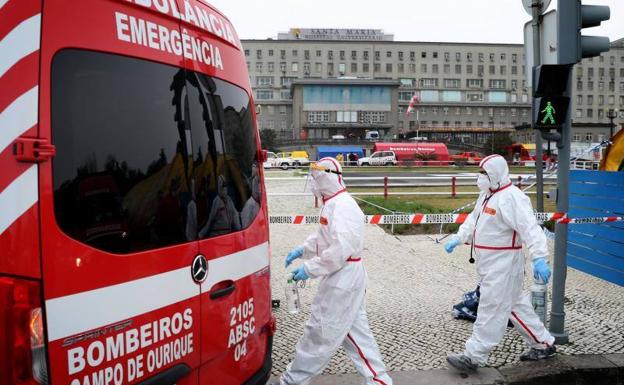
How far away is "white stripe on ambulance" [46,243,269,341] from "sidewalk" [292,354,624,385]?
6.35 feet

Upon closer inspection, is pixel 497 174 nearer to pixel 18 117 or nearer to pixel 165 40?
pixel 165 40

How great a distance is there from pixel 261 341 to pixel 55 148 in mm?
1788

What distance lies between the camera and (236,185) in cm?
292

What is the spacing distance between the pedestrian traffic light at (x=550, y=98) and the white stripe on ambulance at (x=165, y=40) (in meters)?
3.14

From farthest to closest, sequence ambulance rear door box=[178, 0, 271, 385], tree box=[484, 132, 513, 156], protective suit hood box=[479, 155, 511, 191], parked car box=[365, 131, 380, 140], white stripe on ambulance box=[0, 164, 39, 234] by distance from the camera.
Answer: parked car box=[365, 131, 380, 140] < tree box=[484, 132, 513, 156] < protective suit hood box=[479, 155, 511, 191] < ambulance rear door box=[178, 0, 271, 385] < white stripe on ambulance box=[0, 164, 39, 234]

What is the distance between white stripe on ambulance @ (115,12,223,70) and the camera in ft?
7.12

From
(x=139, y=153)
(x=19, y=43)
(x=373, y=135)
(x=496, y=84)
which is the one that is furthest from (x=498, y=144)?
(x=19, y=43)

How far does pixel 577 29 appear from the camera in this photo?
449cm

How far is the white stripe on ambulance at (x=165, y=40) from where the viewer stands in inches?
85.4

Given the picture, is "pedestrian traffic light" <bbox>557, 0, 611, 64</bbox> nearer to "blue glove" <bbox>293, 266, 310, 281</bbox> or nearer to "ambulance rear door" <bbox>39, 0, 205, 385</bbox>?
"blue glove" <bbox>293, 266, 310, 281</bbox>

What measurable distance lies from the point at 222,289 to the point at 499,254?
2519 mm

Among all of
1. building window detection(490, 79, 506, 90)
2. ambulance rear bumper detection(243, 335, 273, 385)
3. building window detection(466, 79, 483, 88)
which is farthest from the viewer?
building window detection(490, 79, 506, 90)

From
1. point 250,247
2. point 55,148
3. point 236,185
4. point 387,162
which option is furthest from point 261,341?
point 387,162

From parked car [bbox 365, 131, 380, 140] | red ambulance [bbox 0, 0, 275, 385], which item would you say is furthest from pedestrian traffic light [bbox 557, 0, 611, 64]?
parked car [bbox 365, 131, 380, 140]
